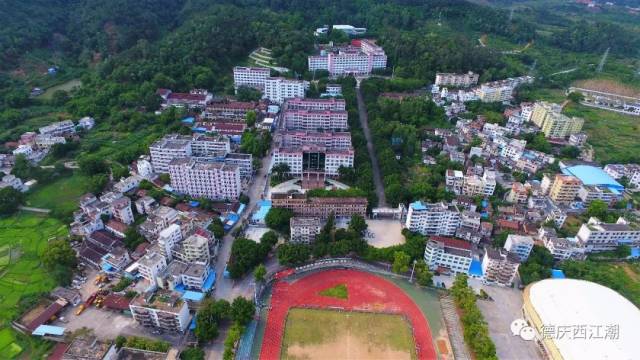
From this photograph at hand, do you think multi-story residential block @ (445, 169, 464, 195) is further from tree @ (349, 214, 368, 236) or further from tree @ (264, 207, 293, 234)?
tree @ (264, 207, 293, 234)

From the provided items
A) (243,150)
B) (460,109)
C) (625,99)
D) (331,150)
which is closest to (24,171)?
(243,150)

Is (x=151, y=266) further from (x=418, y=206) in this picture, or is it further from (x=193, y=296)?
(x=418, y=206)

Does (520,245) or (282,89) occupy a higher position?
(282,89)

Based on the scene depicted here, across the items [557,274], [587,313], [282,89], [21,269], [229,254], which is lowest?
[21,269]

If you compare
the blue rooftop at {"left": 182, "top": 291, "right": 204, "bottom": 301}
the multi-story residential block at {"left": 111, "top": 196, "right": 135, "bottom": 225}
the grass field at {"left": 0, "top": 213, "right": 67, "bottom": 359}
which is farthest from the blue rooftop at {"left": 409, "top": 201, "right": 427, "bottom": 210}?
the grass field at {"left": 0, "top": 213, "right": 67, "bottom": 359}

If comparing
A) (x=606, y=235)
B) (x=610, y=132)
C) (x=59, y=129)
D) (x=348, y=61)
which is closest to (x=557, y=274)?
(x=606, y=235)
